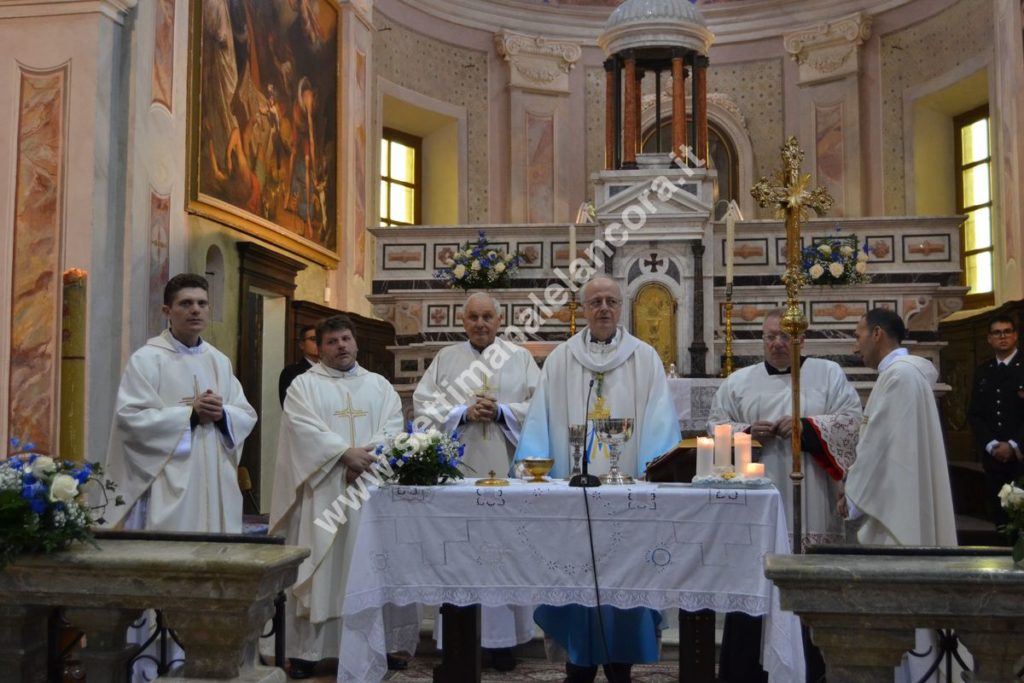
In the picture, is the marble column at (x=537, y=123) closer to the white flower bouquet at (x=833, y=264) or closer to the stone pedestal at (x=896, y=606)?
the white flower bouquet at (x=833, y=264)

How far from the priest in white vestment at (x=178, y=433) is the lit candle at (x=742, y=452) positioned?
229 cm

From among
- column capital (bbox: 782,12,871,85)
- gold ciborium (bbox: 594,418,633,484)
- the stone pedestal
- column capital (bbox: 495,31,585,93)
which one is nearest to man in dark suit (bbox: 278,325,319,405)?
gold ciborium (bbox: 594,418,633,484)

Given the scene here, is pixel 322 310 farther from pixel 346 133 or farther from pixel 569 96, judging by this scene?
pixel 569 96

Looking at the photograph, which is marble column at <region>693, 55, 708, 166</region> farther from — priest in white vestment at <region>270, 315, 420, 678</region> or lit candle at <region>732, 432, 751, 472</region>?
lit candle at <region>732, 432, 751, 472</region>

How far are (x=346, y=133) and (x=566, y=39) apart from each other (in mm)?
4011

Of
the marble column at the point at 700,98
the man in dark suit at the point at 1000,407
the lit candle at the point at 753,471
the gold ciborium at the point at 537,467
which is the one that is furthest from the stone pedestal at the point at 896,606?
the marble column at the point at 700,98

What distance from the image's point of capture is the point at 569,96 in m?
15.1

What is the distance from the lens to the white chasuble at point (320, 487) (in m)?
5.18

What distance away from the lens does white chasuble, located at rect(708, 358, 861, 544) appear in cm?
518

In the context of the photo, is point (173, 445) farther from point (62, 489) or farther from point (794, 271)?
point (794, 271)

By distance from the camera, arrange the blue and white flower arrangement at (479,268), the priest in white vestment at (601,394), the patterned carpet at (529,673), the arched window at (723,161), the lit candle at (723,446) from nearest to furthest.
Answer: the lit candle at (723,446) < the priest in white vestment at (601,394) < the patterned carpet at (529,673) < the blue and white flower arrangement at (479,268) < the arched window at (723,161)

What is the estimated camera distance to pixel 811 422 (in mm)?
5125

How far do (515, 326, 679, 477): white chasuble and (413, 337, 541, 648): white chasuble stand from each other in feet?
1.59

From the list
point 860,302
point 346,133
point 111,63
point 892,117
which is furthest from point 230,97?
point 892,117
